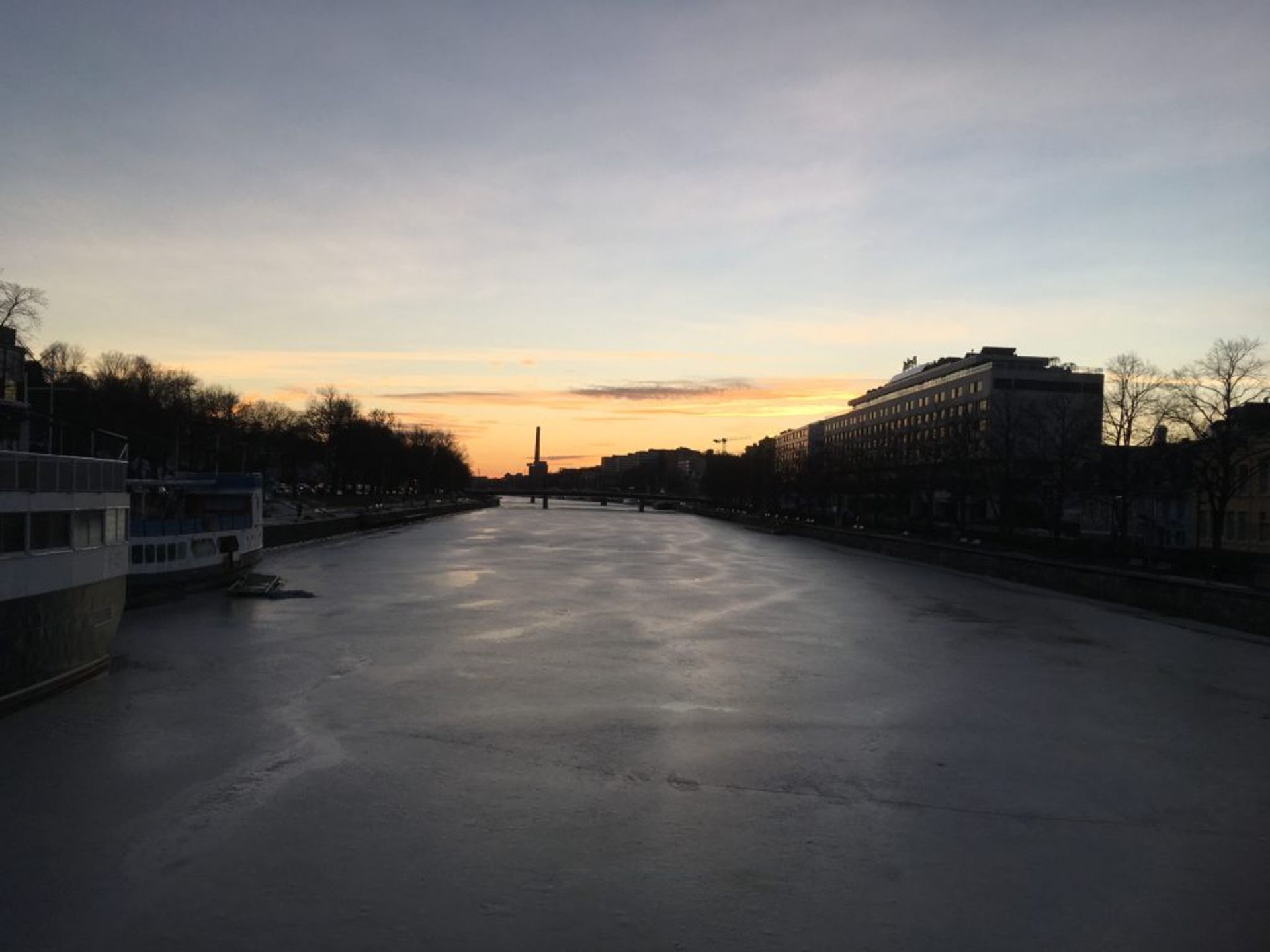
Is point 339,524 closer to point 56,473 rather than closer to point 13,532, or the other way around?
point 56,473

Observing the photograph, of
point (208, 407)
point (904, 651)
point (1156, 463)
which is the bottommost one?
point (904, 651)

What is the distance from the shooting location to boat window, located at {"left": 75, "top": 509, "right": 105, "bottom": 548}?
20.6 metres

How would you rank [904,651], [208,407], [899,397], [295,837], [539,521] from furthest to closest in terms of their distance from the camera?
[899,397]
[539,521]
[208,407]
[904,651]
[295,837]

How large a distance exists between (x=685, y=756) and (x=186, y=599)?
30.1 meters

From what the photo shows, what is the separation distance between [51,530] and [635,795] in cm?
1344

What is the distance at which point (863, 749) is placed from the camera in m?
17.2

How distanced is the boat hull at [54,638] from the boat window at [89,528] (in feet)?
3.05

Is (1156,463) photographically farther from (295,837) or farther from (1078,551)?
(295,837)

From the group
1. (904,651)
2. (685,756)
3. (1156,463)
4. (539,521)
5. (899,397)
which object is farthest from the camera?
(899,397)

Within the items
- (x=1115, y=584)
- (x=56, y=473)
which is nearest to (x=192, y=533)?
(x=56, y=473)

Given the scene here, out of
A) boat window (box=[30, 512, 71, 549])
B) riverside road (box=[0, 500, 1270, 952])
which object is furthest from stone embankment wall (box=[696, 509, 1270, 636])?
boat window (box=[30, 512, 71, 549])

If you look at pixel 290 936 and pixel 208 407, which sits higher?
pixel 208 407

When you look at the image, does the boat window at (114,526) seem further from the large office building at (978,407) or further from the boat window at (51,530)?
the large office building at (978,407)

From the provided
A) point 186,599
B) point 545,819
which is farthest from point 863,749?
point 186,599
